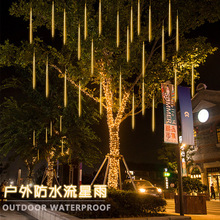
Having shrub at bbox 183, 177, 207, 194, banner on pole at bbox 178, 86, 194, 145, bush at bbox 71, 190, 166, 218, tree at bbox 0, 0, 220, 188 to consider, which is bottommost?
bush at bbox 71, 190, 166, 218

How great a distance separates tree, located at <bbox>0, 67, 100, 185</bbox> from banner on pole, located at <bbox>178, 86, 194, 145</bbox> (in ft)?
35.7

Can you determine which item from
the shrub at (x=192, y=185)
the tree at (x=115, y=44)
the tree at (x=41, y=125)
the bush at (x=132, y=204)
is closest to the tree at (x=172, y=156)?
the tree at (x=41, y=125)

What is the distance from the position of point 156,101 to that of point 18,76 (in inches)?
537

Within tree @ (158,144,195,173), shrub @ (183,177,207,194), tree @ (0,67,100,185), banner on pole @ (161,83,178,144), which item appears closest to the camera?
banner on pole @ (161,83,178,144)

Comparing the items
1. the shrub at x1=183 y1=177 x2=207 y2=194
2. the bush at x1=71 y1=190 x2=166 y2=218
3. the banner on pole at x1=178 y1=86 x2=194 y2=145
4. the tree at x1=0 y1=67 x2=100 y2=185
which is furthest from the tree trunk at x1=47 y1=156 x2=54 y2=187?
the banner on pole at x1=178 y1=86 x2=194 y2=145

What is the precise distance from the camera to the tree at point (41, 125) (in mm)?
22969

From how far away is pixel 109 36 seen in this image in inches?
520

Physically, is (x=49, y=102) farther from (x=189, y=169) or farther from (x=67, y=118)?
(x=189, y=169)

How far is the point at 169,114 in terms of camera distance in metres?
12.8

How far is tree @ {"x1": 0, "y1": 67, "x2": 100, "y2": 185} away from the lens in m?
23.0

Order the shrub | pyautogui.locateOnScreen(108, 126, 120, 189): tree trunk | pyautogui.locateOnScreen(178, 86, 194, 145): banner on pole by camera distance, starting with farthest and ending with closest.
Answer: the shrub
pyautogui.locateOnScreen(108, 126, 120, 189): tree trunk
pyautogui.locateOnScreen(178, 86, 194, 145): banner on pole

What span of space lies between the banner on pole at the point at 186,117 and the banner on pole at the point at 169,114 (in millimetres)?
351

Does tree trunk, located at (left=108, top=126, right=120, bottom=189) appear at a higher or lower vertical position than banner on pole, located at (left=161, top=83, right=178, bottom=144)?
lower

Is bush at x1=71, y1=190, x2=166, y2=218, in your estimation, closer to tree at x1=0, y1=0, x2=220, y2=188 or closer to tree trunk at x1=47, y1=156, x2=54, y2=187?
tree at x1=0, y1=0, x2=220, y2=188
